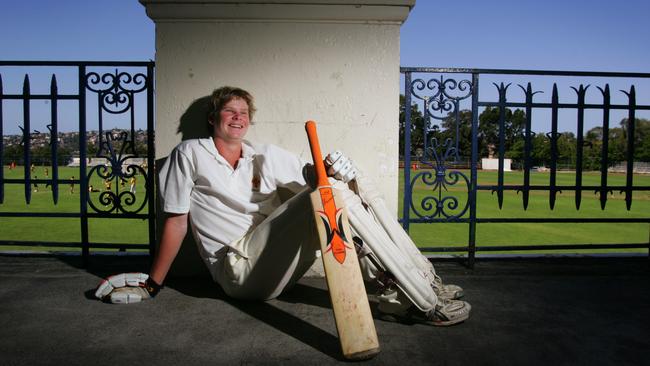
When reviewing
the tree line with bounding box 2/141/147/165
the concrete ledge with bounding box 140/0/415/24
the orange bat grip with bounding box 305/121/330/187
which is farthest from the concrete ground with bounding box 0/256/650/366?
the concrete ledge with bounding box 140/0/415/24

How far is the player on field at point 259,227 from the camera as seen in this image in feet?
7.48

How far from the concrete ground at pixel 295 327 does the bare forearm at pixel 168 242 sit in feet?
0.58

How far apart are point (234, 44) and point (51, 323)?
210 cm

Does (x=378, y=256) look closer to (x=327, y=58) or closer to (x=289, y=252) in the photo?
(x=289, y=252)

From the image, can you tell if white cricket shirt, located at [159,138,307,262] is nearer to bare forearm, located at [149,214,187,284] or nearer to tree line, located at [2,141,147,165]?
bare forearm, located at [149,214,187,284]

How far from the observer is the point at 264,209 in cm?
275

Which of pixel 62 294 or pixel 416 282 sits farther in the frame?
pixel 62 294

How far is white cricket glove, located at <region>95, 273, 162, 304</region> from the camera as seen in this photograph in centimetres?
270

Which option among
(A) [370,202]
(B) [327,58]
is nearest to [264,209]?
(A) [370,202]

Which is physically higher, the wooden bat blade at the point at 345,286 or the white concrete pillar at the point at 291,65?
the white concrete pillar at the point at 291,65

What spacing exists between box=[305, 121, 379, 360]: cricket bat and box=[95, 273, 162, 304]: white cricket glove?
1.30 metres

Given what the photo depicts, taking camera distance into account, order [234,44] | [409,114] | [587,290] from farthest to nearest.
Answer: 1. [409,114]
2. [234,44]
3. [587,290]

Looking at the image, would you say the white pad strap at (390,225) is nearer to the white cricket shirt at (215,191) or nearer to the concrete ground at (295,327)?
the concrete ground at (295,327)

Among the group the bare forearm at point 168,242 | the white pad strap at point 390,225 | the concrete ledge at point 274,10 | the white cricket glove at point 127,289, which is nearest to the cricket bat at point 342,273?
the white pad strap at point 390,225
